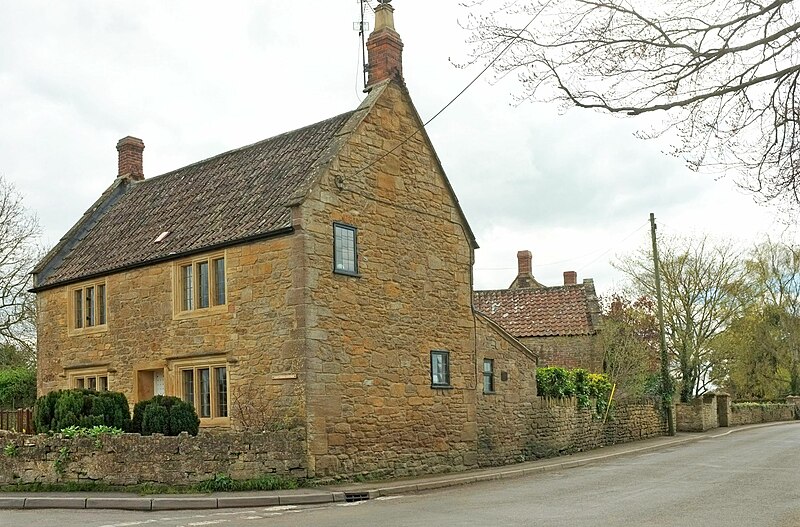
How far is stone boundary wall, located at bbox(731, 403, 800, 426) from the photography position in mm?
44741

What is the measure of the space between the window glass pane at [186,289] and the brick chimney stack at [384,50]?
6.38 meters

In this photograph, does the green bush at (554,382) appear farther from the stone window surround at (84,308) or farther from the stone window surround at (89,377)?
the stone window surround at (84,308)

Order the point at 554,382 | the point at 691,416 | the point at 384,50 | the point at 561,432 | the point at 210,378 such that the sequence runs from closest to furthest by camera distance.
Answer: the point at 210,378 → the point at 384,50 → the point at 561,432 → the point at 554,382 → the point at 691,416

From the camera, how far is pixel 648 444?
94.8ft

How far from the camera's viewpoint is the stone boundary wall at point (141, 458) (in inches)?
617

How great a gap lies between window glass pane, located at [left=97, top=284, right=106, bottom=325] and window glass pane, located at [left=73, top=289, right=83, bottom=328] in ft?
A: 3.20

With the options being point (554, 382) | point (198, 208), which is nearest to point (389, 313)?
point (198, 208)

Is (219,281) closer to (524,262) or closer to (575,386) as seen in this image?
(575,386)

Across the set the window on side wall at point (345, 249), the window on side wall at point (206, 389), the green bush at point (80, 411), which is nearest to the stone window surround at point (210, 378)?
the window on side wall at point (206, 389)

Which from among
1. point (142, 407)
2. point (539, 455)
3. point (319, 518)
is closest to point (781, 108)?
point (319, 518)

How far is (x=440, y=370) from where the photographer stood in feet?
68.8

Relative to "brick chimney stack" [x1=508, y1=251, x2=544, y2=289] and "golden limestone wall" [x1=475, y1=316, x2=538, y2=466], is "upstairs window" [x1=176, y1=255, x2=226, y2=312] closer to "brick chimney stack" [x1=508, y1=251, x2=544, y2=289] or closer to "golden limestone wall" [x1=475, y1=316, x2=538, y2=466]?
"golden limestone wall" [x1=475, y1=316, x2=538, y2=466]

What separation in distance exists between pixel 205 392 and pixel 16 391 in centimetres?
1321

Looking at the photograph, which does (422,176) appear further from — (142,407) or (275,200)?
(142,407)
